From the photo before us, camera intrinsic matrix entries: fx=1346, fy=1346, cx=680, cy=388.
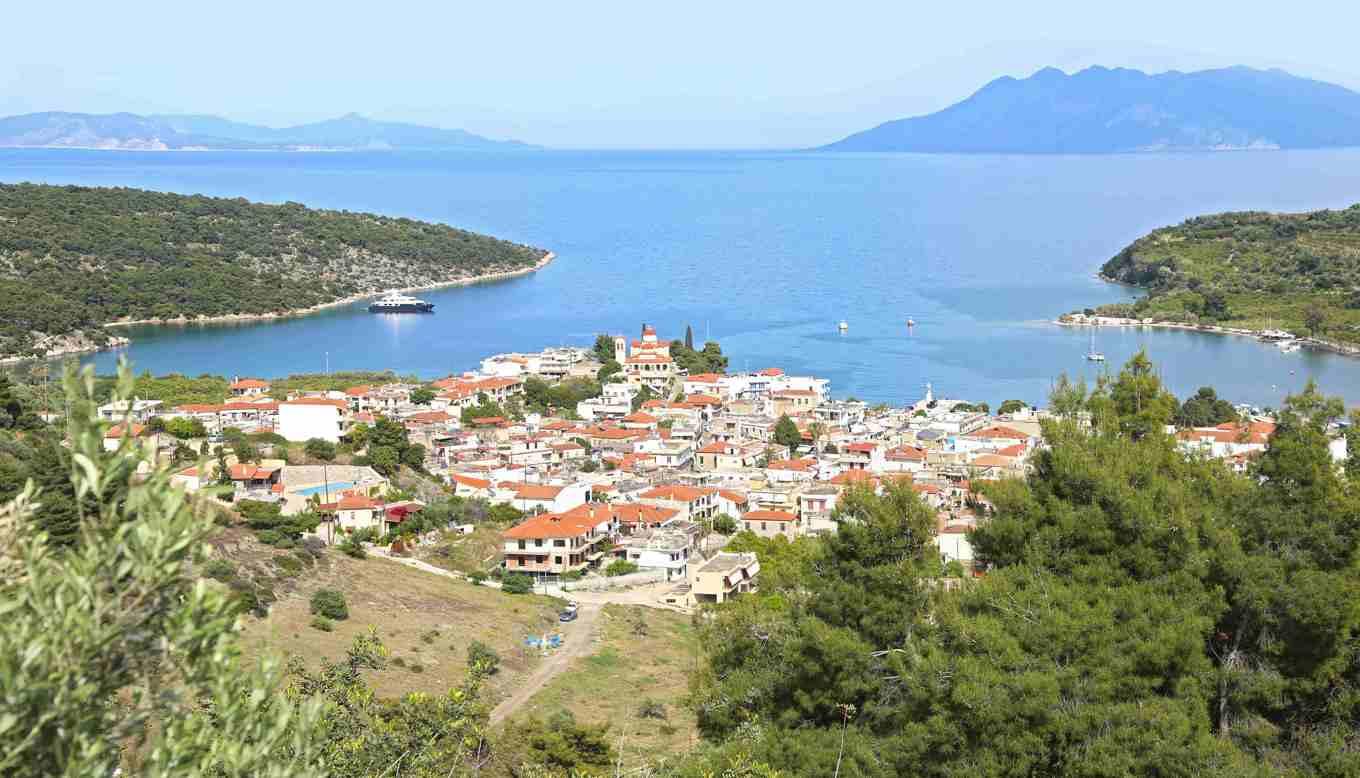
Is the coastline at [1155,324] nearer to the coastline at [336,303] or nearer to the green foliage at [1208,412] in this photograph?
the green foliage at [1208,412]

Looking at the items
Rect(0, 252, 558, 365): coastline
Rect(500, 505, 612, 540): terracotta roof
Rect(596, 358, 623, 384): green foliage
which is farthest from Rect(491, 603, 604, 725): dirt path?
Rect(0, 252, 558, 365): coastline

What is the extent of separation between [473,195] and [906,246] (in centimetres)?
→ 3842

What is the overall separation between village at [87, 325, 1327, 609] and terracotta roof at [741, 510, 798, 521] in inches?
1.1

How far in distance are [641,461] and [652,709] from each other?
31.6 ft

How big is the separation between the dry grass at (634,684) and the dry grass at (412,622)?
0.45 m

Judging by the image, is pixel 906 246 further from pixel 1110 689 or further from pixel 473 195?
pixel 1110 689

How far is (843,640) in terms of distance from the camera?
20.1ft

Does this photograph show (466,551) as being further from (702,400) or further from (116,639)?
(116,639)

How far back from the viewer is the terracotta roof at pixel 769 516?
15.5m

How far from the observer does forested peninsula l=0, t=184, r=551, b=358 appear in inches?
1353

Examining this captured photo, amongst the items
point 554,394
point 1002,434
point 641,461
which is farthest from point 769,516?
point 554,394

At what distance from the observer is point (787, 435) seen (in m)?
20.5

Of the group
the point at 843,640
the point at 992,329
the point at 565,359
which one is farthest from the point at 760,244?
the point at 843,640

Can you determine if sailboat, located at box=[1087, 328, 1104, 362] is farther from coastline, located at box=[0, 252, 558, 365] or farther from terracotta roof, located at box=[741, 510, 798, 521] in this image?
coastline, located at box=[0, 252, 558, 365]
